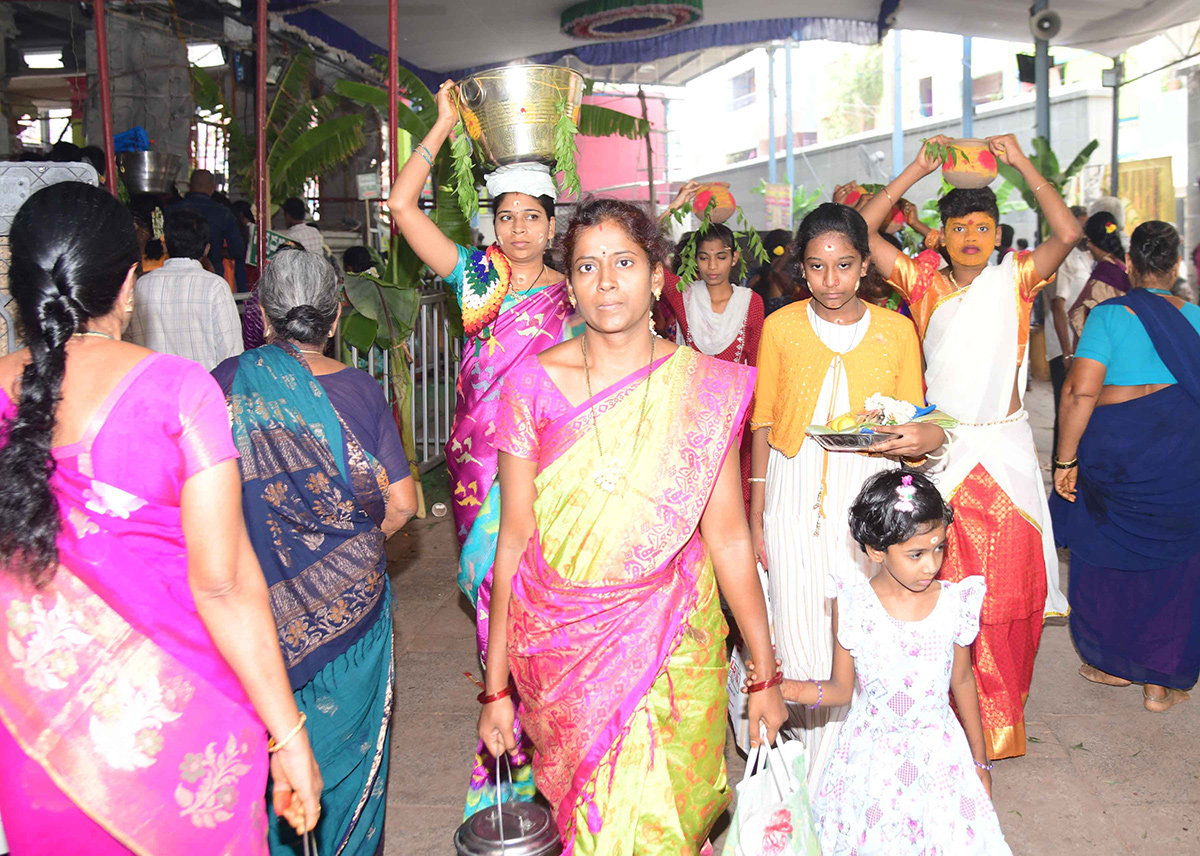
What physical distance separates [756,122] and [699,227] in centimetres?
3185

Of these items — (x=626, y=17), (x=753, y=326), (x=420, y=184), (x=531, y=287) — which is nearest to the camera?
(x=420, y=184)

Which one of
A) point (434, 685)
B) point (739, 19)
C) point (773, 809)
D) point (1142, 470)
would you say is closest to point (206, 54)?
point (739, 19)

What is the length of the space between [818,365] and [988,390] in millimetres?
783

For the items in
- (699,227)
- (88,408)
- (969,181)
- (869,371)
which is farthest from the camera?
(699,227)

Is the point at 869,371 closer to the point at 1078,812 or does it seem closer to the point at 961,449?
the point at 961,449

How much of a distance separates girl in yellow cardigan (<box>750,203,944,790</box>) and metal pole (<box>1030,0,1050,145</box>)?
10608 millimetres

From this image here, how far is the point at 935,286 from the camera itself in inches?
159

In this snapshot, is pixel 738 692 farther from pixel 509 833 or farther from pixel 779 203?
pixel 779 203

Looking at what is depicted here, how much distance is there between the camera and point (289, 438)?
290 centimetres

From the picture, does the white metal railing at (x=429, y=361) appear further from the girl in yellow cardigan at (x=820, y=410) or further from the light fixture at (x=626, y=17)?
the light fixture at (x=626, y=17)

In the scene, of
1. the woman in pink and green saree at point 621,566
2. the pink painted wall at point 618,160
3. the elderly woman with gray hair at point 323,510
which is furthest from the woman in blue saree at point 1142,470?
the pink painted wall at point 618,160

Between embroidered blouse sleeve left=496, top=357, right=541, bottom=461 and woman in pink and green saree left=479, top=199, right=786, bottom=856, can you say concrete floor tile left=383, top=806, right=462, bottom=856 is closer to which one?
woman in pink and green saree left=479, top=199, right=786, bottom=856

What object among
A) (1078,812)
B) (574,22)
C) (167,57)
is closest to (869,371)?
(1078,812)

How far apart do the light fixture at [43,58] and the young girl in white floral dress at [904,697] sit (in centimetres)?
1138
